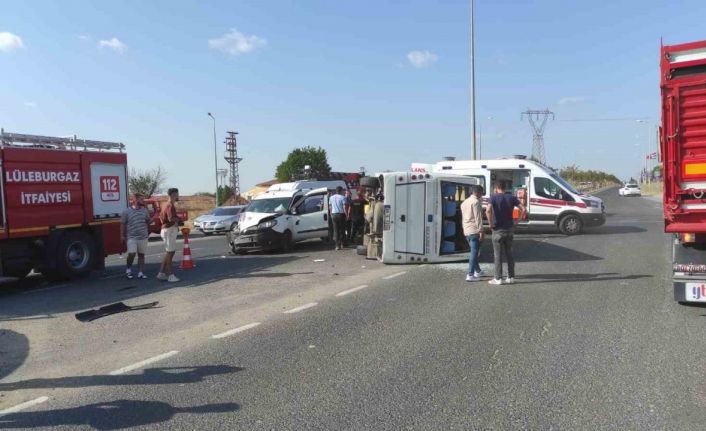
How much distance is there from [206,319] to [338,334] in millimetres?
2135

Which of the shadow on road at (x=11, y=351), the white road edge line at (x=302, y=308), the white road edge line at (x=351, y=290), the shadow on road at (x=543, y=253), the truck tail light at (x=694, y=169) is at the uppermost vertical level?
Answer: the truck tail light at (x=694, y=169)

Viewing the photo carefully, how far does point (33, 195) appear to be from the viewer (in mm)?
11281

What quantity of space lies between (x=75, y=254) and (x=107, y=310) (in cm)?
443

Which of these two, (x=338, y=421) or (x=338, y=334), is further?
(x=338, y=334)

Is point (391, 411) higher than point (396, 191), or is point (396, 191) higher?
point (396, 191)

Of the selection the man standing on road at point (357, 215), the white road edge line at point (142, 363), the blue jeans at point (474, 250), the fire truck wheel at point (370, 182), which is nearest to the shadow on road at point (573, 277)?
the blue jeans at point (474, 250)

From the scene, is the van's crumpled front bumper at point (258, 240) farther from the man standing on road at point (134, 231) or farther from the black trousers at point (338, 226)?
the man standing on road at point (134, 231)

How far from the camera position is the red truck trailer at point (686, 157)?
6711mm

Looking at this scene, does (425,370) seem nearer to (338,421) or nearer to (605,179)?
(338,421)

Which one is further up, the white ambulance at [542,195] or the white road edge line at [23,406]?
the white ambulance at [542,195]

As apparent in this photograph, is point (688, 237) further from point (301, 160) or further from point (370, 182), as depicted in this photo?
point (301, 160)

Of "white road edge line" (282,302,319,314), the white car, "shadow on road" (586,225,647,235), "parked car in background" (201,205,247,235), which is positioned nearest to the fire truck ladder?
"white road edge line" (282,302,319,314)

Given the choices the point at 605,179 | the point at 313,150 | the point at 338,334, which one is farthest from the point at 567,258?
the point at 605,179

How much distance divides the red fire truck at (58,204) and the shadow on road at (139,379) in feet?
21.6
